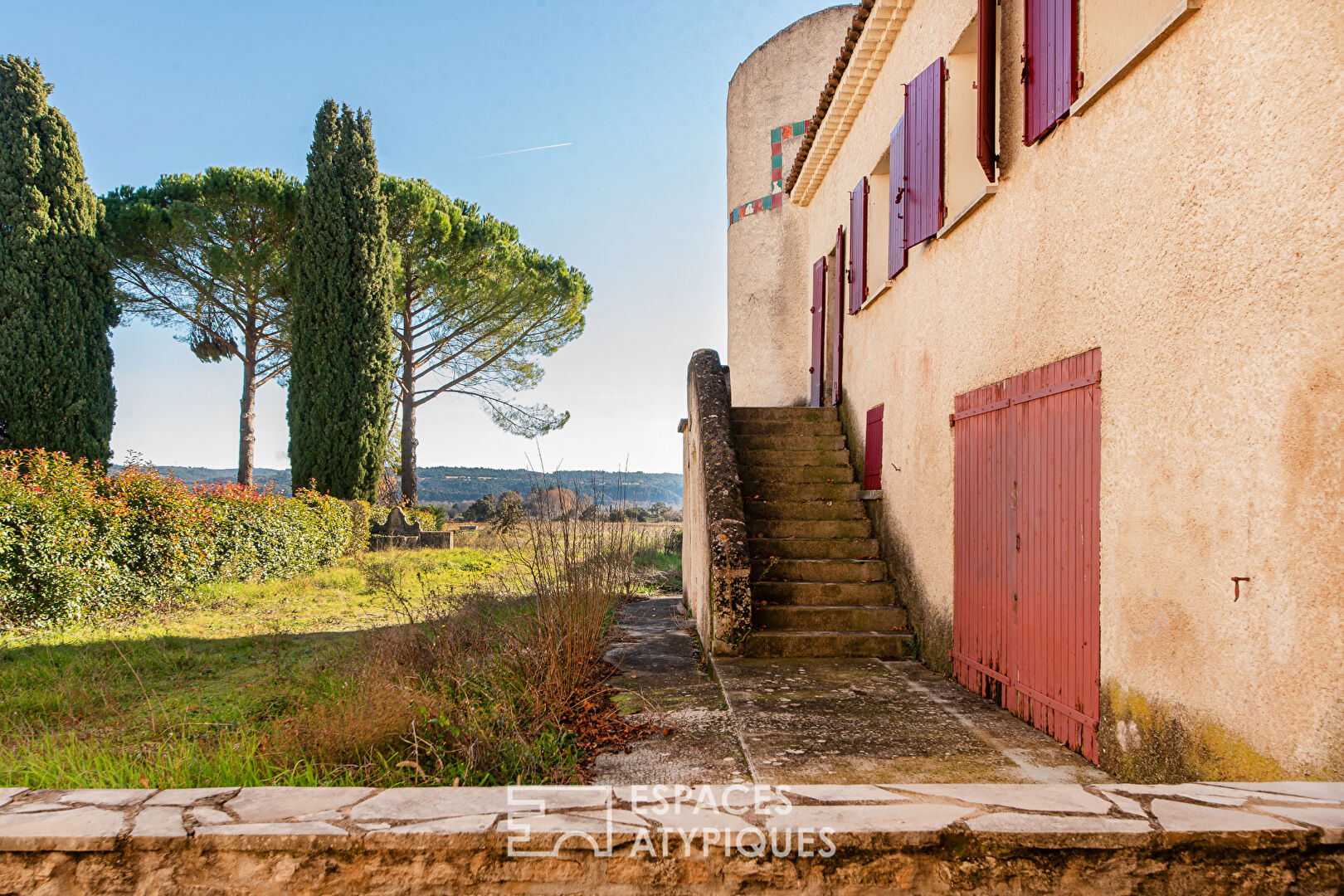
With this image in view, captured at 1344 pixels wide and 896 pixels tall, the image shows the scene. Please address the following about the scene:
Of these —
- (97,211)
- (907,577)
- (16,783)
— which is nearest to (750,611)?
(907,577)

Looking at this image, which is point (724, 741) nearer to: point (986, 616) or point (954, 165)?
point (986, 616)

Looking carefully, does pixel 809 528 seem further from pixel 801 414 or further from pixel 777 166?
pixel 777 166

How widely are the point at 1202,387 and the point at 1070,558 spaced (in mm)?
1058

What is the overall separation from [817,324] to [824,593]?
4.06 m

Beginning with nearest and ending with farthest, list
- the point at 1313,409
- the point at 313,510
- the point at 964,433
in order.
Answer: the point at 1313,409
the point at 964,433
the point at 313,510

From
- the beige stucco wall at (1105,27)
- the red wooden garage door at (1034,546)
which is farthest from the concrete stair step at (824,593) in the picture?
the beige stucco wall at (1105,27)

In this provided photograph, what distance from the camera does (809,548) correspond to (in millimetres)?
5840

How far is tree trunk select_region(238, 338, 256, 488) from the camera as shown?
18562 mm

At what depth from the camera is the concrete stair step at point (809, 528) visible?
5.92m

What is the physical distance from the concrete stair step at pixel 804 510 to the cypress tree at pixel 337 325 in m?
12.1

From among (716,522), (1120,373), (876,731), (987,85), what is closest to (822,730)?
(876,731)

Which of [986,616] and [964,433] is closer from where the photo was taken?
[986,616]

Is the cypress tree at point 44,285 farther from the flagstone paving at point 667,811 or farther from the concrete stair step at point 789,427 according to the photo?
the flagstone paving at point 667,811

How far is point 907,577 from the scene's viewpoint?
5.38 metres
